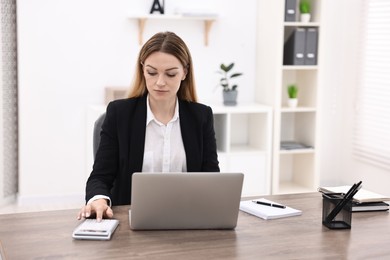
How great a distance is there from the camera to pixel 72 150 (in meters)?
4.71

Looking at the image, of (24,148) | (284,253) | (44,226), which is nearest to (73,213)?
(44,226)

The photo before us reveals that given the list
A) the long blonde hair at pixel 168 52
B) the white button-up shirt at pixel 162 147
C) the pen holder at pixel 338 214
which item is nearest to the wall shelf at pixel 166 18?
the long blonde hair at pixel 168 52

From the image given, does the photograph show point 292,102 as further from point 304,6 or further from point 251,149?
point 304,6

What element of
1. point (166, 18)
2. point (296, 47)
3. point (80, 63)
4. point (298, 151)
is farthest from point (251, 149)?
point (80, 63)

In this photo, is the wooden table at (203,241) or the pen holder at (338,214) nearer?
the wooden table at (203,241)

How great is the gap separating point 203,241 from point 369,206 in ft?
2.61

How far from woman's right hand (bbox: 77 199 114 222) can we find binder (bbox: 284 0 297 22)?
301 cm

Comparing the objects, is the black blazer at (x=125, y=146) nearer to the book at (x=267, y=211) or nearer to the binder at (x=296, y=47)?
the book at (x=267, y=211)

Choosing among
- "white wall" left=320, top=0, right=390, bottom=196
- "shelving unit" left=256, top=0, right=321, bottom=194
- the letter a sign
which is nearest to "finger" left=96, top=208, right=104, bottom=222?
the letter a sign

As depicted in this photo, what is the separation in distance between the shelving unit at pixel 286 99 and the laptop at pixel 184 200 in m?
2.89

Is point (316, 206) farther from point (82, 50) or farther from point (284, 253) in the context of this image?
point (82, 50)

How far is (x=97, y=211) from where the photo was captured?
6.93ft

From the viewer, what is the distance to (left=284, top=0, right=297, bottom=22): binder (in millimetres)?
4730

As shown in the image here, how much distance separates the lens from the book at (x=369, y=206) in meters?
2.36
